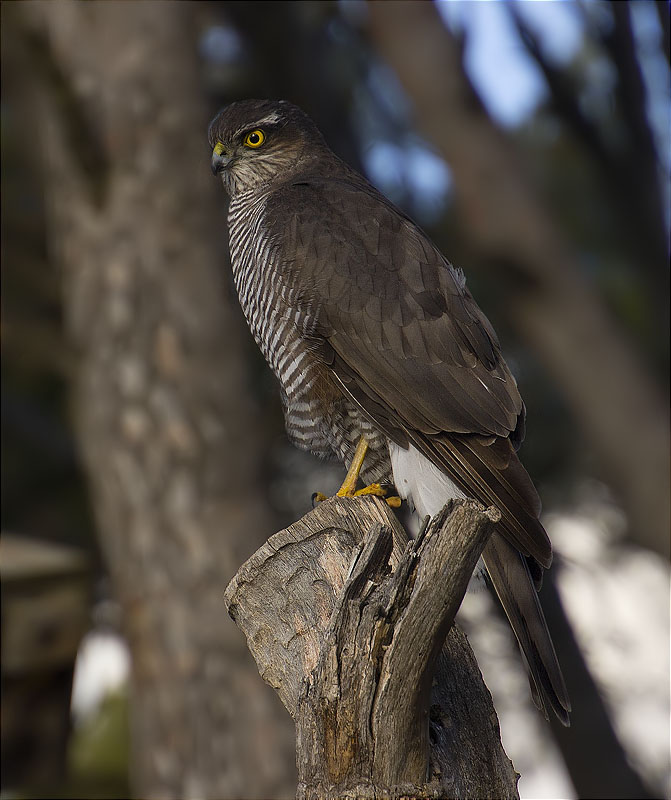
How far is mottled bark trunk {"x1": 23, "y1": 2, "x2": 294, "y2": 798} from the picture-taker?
5.32 metres

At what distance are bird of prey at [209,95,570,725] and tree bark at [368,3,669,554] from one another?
1842 mm

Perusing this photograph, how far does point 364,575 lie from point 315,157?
2169 mm

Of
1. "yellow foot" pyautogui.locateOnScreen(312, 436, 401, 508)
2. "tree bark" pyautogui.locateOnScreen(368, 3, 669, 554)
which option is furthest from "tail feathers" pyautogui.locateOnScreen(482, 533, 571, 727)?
"tree bark" pyautogui.locateOnScreen(368, 3, 669, 554)

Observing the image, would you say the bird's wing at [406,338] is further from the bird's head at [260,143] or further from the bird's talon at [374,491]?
the bird's head at [260,143]

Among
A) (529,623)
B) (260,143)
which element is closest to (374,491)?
(529,623)

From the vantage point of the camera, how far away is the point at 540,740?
23.3ft

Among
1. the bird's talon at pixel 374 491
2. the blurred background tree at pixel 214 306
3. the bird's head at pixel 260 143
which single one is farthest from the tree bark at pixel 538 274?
the bird's talon at pixel 374 491

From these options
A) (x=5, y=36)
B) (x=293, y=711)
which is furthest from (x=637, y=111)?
(x=293, y=711)

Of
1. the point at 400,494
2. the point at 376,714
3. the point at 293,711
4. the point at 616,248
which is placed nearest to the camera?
the point at 376,714

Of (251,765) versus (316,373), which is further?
(251,765)

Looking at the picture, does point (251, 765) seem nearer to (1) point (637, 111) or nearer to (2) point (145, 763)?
(2) point (145, 763)

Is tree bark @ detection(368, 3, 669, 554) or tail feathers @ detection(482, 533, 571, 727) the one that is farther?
tree bark @ detection(368, 3, 669, 554)

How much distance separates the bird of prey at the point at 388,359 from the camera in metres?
2.80

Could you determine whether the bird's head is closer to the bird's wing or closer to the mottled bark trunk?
the bird's wing
